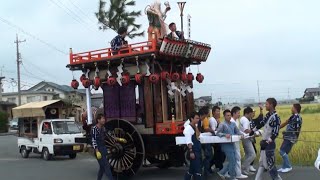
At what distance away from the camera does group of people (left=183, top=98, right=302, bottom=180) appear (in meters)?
9.25

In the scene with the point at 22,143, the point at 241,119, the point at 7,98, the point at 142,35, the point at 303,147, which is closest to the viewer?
the point at 241,119

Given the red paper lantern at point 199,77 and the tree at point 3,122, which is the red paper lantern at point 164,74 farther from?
the tree at point 3,122

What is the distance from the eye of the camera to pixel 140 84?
1220 centimetres

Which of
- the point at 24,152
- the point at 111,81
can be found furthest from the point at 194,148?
the point at 24,152

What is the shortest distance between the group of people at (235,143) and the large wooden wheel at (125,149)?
5.58ft

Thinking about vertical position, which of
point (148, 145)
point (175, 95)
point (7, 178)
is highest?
point (175, 95)

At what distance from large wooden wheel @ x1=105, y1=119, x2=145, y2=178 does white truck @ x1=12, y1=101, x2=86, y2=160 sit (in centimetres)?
572

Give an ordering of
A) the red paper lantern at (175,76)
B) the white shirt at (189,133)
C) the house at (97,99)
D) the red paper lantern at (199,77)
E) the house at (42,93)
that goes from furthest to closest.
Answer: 1. the house at (42,93)
2. the house at (97,99)
3. the red paper lantern at (199,77)
4. the red paper lantern at (175,76)
5. the white shirt at (189,133)

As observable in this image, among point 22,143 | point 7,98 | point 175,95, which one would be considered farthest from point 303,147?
point 7,98

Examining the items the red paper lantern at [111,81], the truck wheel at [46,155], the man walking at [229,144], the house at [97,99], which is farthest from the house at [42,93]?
the man walking at [229,144]

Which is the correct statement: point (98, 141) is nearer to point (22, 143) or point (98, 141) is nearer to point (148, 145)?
point (148, 145)

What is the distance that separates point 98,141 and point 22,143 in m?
11.9

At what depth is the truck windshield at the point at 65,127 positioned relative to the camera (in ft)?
Answer: 63.1

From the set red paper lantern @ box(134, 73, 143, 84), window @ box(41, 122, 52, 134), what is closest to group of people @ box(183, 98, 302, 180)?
red paper lantern @ box(134, 73, 143, 84)
